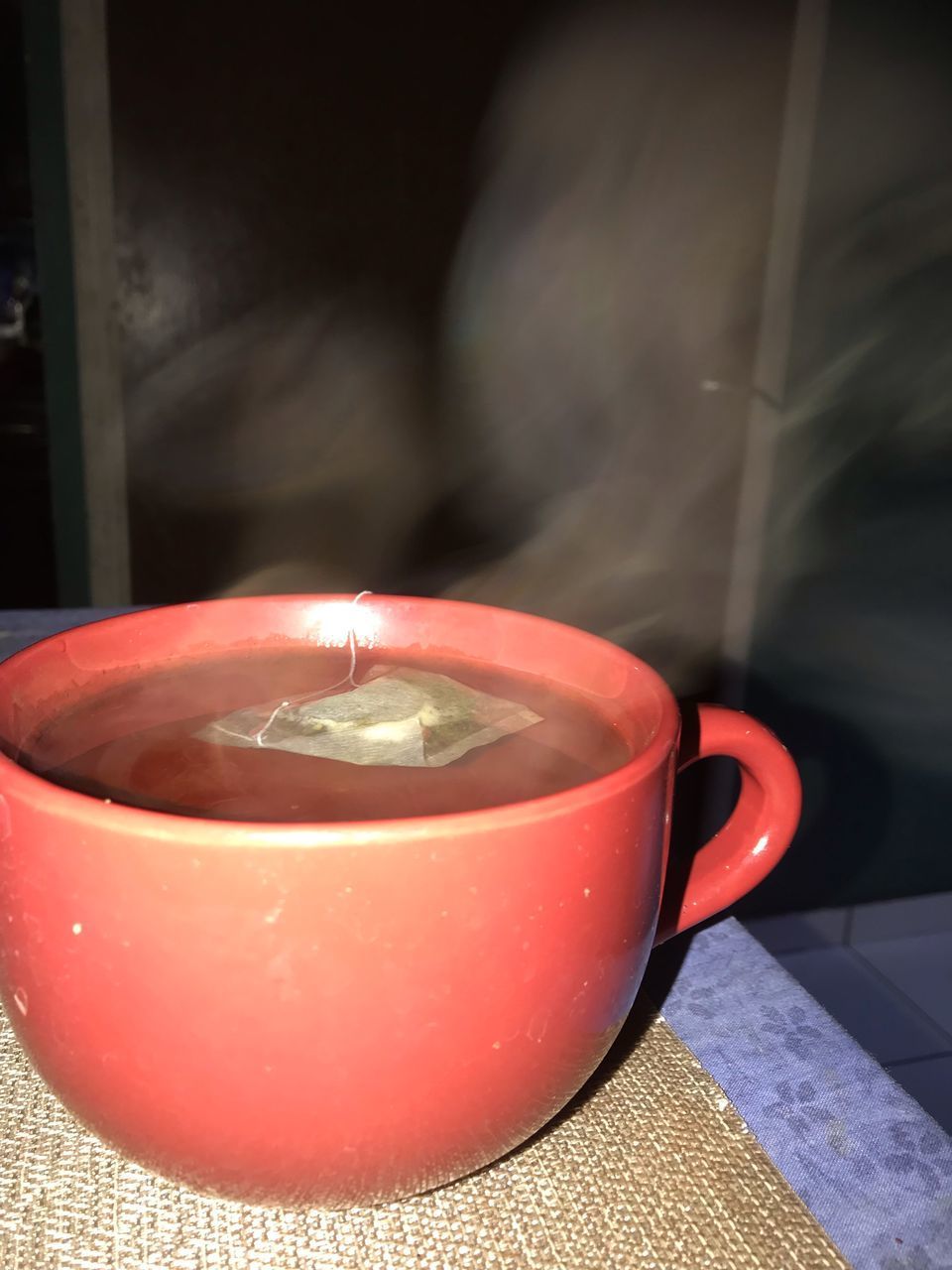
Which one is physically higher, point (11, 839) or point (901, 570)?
point (11, 839)

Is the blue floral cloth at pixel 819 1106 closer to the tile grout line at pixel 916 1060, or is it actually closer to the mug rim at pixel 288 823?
the mug rim at pixel 288 823

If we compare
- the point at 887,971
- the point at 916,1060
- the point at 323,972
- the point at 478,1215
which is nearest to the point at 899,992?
the point at 887,971

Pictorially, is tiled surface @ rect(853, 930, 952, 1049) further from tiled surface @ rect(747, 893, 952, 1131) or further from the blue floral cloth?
the blue floral cloth

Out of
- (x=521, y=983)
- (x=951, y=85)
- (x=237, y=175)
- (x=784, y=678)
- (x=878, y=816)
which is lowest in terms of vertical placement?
(x=878, y=816)

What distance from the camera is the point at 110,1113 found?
0.31 meters

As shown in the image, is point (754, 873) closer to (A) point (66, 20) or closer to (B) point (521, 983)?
(B) point (521, 983)

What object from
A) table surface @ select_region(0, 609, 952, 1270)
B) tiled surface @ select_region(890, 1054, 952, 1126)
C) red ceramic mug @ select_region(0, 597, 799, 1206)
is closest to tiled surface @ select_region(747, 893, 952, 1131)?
tiled surface @ select_region(890, 1054, 952, 1126)

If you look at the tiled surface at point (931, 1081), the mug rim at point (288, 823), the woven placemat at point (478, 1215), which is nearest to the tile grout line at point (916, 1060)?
the tiled surface at point (931, 1081)

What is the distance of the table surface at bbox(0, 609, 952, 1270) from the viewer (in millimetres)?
375

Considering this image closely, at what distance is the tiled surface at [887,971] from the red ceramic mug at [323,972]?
5.06ft

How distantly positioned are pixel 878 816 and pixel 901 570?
1.50 feet

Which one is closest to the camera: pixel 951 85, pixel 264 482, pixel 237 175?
pixel 951 85

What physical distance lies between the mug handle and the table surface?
0.32ft

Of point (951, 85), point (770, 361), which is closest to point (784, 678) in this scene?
point (770, 361)
